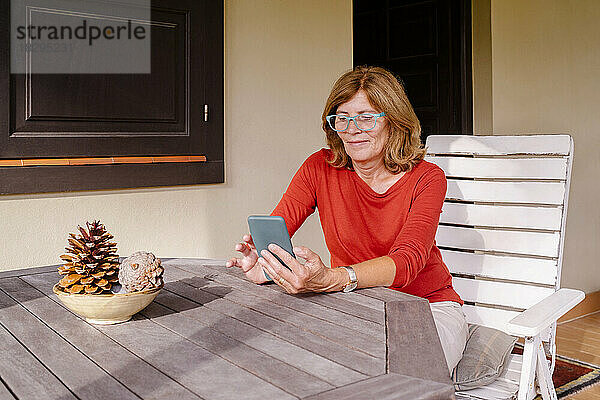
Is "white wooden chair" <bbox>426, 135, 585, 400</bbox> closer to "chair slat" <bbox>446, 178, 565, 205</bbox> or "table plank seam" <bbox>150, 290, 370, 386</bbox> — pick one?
"chair slat" <bbox>446, 178, 565, 205</bbox>

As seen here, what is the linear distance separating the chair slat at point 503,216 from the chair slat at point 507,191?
0.03 meters

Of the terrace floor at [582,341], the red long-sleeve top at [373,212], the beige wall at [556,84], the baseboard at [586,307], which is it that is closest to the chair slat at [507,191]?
the red long-sleeve top at [373,212]

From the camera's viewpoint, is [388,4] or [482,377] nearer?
[482,377]

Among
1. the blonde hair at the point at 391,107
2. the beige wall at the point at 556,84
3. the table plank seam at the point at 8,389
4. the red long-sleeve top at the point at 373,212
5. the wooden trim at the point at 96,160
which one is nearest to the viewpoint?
the table plank seam at the point at 8,389

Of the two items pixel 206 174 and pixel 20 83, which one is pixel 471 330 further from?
pixel 20 83

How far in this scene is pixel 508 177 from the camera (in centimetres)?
244

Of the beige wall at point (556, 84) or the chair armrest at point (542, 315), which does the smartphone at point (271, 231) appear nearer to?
the chair armrest at point (542, 315)

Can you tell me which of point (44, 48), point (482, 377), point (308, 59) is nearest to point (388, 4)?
point (308, 59)

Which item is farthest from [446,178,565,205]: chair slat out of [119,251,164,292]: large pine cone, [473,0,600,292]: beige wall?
[473,0,600,292]: beige wall

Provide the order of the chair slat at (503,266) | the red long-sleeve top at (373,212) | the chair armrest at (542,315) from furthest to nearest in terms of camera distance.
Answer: the chair slat at (503,266) < the red long-sleeve top at (373,212) < the chair armrest at (542,315)

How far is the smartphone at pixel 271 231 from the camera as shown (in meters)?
1.63

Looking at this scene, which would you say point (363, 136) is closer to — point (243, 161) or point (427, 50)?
point (243, 161)

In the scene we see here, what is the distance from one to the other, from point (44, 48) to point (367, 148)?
1.32 m

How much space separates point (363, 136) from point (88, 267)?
106 centimetres
